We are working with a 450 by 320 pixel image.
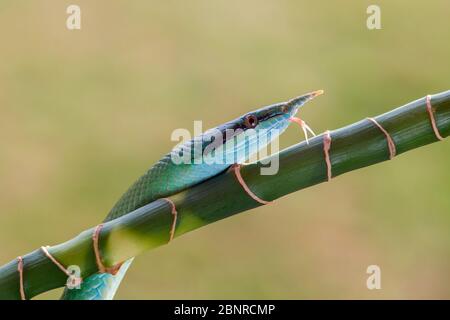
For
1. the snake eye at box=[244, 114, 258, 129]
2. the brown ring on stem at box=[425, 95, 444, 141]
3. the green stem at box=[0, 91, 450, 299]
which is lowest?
the green stem at box=[0, 91, 450, 299]

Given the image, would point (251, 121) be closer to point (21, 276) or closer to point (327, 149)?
point (327, 149)

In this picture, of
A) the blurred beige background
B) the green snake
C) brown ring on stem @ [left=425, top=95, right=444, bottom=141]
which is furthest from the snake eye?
the blurred beige background

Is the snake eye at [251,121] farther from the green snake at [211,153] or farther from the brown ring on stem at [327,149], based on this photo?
the brown ring on stem at [327,149]

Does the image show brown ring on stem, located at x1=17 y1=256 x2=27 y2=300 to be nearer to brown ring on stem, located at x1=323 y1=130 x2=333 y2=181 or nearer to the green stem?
the green stem

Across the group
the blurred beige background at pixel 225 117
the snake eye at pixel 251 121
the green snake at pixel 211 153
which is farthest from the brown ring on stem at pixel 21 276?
the blurred beige background at pixel 225 117

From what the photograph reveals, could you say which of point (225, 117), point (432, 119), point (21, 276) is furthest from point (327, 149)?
point (225, 117)
